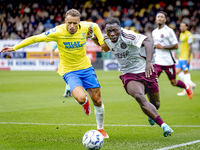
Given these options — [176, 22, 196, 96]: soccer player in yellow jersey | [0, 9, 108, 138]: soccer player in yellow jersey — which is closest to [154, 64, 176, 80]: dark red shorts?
[176, 22, 196, 96]: soccer player in yellow jersey

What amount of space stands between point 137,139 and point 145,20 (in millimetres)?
25618

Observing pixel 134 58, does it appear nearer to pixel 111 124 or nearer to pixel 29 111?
pixel 111 124

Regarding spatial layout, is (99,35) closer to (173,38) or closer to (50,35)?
(50,35)

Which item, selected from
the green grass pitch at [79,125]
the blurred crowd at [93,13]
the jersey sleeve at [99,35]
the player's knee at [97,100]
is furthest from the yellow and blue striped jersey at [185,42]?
the blurred crowd at [93,13]

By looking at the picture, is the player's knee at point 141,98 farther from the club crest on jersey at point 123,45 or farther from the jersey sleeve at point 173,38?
the jersey sleeve at point 173,38

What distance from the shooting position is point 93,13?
3127cm

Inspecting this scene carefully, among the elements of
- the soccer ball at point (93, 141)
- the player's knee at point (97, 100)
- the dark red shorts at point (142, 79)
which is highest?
the dark red shorts at point (142, 79)

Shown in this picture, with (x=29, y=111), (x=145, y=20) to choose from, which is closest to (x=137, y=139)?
(x=29, y=111)

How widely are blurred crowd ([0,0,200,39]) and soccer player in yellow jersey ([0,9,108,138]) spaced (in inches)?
917

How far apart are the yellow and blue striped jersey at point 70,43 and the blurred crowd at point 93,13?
23264 mm

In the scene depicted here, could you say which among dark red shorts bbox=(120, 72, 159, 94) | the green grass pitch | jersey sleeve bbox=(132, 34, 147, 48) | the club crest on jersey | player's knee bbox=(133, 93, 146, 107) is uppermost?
jersey sleeve bbox=(132, 34, 147, 48)

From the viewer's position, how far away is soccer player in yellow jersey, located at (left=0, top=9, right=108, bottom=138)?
5.89 metres

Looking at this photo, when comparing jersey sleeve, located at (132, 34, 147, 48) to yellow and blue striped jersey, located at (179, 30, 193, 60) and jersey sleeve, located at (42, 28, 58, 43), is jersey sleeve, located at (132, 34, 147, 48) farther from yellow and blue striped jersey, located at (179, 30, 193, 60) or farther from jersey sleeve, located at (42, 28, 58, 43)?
yellow and blue striped jersey, located at (179, 30, 193, 60)

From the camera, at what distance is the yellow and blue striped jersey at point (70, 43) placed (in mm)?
6082
